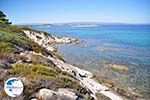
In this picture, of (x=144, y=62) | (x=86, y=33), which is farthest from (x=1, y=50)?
(x=86, y=33)

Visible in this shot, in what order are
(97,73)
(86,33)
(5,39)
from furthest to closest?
1. (86,33)
2. (97,73)
3. (5,39)

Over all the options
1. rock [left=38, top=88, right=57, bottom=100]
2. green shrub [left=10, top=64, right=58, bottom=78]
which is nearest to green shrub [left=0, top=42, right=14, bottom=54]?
green shrub [left=10, top=64, right=58, bottom=78]

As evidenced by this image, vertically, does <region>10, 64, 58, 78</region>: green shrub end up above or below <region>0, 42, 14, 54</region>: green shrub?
below

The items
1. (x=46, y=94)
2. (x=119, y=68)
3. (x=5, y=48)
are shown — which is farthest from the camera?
(x=119, y=68)

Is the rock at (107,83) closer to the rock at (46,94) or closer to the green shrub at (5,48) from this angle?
the green shrub at (5,48)

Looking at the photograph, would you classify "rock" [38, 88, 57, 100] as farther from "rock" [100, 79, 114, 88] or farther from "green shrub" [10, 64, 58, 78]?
"rock" [100, 79, 114, 88]

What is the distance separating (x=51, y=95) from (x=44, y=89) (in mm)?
142

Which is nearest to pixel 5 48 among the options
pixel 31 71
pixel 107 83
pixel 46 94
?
pixel 31 71

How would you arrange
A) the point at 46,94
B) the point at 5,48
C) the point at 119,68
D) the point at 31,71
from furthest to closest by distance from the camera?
the point at 119,68 → the point at 5,48 → the point at 31,71 → the point at 46,94

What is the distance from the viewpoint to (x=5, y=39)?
17.9 feet

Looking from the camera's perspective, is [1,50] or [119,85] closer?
[1,50]

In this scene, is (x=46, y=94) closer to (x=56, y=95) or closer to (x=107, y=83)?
(x=56, y=95)

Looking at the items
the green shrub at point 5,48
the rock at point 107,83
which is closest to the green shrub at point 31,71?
the green shrub at point 5,48

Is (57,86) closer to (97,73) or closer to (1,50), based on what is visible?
(1,50)
